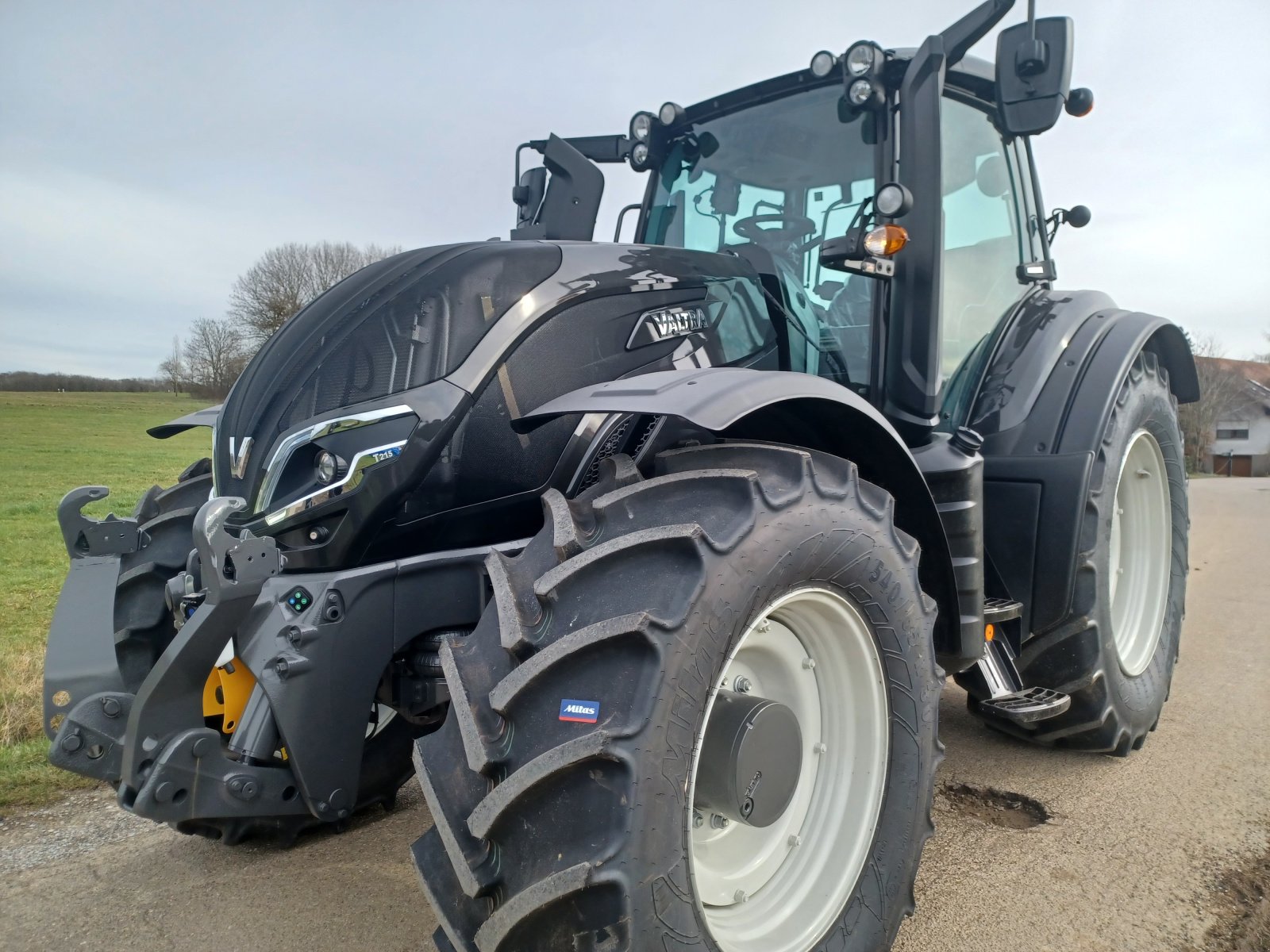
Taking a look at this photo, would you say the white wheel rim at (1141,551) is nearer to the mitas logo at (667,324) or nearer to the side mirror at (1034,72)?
the side mirror at (1034,72)

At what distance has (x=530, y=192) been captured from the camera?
3414 mm

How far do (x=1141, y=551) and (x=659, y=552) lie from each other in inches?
123

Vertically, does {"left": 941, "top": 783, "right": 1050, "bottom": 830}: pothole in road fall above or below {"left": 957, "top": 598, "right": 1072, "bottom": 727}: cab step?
below

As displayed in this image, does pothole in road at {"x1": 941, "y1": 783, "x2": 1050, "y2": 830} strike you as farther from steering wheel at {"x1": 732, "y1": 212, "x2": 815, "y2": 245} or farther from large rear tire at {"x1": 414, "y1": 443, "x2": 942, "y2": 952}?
steering wheel at {"x1": 732, "y1": 212, "x2": 815, "y2": 245}

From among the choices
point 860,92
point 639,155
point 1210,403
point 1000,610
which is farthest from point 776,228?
point 1210,403

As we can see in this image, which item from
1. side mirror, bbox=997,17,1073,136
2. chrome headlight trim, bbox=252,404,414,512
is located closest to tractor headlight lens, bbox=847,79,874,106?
side mirror, bbox=997,17,1073,136

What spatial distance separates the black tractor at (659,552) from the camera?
1.54 m

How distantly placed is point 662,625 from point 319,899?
1503 mm

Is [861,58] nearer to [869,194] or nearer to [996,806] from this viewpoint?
[869,194]

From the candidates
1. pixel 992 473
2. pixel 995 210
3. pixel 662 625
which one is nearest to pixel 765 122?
pixel 995 210

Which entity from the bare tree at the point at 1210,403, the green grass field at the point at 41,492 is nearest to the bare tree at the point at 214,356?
the green grass field at the point at 41,492

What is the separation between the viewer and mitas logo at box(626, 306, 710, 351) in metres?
2.43

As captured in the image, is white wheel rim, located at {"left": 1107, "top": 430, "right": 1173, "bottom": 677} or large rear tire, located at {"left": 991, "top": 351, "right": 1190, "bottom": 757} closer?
large rear tire, located at {"left": 991, "top": 351, "right": 1190, "bottom": 757}

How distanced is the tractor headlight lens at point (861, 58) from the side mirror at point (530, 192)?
1.11 m
